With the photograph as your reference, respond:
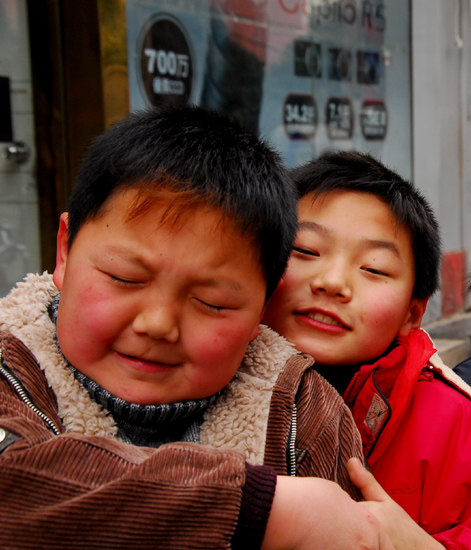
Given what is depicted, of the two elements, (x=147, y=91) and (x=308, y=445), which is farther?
(x=147, y=91)

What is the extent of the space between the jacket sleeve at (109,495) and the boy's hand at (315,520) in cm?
4

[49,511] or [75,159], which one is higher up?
[75,159]

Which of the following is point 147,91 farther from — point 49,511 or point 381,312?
point 49,511

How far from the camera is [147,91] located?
377cm

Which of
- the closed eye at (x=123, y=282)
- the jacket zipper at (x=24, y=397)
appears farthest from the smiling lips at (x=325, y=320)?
the jacket zipper at (x=24, y=397)

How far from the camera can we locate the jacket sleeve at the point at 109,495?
3.20 feet

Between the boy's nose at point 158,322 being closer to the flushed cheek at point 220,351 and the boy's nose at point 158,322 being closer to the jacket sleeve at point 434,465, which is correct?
the flushed cheek at point 220,351

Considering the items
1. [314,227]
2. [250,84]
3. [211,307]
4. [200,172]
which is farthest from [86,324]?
[250,84]

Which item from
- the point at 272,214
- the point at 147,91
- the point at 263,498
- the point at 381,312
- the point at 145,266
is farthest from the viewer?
the point at 147,91

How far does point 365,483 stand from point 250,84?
136 inches

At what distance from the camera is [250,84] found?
174 inches

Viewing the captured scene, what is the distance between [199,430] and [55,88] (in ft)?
8.77

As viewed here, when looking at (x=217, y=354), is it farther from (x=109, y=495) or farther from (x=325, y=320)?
(x=325, y=320)

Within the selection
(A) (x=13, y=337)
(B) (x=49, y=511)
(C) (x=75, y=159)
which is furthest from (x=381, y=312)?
(C) (x=75, y=159)
